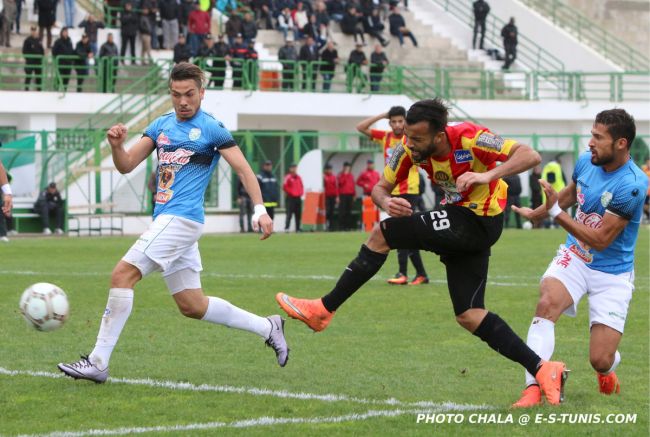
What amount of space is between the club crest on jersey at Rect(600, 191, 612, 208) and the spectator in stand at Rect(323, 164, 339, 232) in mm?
27095

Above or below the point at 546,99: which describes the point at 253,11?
above

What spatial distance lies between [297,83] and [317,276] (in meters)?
20.9

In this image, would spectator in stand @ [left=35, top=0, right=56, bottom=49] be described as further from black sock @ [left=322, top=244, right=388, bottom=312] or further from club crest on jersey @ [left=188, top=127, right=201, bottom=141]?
black sock @ [left=322, top=244, right=388, bottom=312]

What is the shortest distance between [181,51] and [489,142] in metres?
28.5

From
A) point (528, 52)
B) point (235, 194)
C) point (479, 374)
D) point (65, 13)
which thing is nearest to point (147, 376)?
point (479, 374)

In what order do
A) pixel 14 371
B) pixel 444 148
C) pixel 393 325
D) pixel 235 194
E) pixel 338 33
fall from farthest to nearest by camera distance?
pixel 338 33 < pixel 235 194 < pixel 393 325 < pixel 14 371 < pixel 444 148

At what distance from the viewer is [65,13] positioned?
3753 centimetres

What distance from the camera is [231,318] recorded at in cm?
880

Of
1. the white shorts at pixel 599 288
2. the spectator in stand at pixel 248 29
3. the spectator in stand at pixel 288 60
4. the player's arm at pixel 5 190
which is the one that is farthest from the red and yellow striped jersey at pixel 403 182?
the spectator in stand at pixel 248 29

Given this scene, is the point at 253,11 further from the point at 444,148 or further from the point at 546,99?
the point at 444,148

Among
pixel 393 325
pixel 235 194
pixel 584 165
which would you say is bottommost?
pixel 235 194

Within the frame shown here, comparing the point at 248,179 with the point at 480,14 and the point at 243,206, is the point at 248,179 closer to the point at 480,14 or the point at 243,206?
the point at 243,206

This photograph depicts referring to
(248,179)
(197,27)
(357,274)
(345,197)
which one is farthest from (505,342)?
(197,27)

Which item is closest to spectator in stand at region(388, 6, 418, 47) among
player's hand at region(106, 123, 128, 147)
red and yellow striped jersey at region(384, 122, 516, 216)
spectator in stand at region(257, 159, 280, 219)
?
spectator in stand at region(257, 159, 280, 219)
